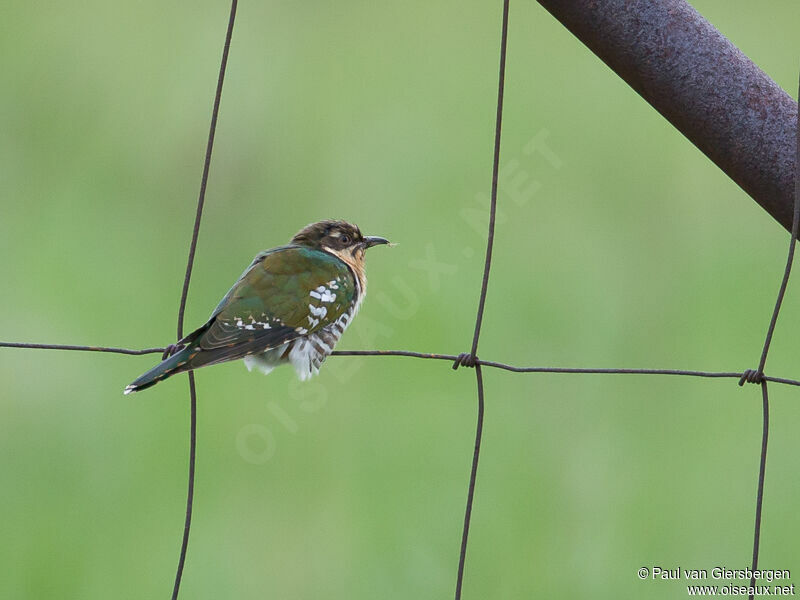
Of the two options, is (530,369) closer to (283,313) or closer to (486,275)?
(486,275)

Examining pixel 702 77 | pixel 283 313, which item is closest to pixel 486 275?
pixel 702 77

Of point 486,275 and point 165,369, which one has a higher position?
point 486,275

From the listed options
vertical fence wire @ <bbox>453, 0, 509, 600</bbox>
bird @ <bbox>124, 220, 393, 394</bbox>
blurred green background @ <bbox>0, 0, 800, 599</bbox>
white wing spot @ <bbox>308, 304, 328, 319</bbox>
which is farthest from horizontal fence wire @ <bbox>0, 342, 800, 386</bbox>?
blurred green background @ <bbox>0, 0, 800, 599</bbox>

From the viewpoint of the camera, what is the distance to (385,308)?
6.95 metres

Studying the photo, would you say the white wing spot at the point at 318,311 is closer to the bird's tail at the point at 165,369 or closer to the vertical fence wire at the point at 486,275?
the bird's tail at the point at 165,369

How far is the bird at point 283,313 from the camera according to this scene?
2.39m

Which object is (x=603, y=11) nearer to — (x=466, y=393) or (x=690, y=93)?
(x=690, y=93)

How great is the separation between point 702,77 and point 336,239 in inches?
59.6

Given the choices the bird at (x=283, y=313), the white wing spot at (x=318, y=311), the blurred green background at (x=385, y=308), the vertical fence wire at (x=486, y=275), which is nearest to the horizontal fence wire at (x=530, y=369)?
the vertical fence wire at (x=486, y=275)

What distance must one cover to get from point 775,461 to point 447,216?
8.89ft

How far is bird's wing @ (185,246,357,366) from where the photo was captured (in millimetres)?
2391

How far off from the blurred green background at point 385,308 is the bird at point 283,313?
314cm

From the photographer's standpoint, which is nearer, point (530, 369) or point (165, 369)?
point (530, 369)

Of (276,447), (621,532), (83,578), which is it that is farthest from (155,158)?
(621,532)
